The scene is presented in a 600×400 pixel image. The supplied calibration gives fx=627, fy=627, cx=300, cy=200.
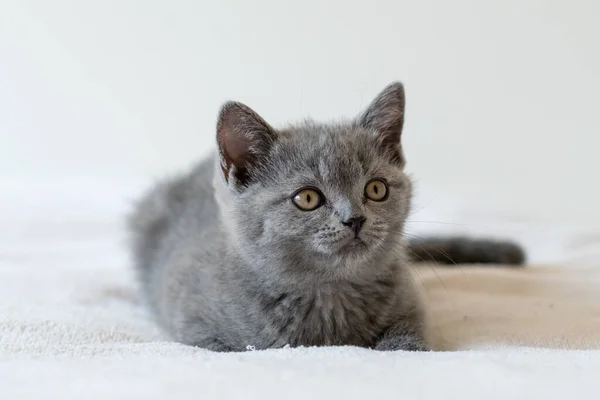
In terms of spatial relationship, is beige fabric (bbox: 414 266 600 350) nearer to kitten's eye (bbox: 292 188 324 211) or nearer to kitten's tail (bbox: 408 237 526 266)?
kitten's tail (bbox: 408 237 526 266)

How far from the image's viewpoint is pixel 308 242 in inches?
39.7

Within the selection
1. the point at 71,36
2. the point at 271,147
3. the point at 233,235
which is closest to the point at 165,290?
the point at 233,235

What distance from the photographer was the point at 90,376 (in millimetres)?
784

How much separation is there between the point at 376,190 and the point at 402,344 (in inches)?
10.4

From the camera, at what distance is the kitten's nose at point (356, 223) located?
0.99 metres

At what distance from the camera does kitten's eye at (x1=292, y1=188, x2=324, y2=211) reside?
1.03m

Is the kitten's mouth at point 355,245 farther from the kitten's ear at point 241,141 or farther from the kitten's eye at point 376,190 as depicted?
the kitten's ear at point 241,141

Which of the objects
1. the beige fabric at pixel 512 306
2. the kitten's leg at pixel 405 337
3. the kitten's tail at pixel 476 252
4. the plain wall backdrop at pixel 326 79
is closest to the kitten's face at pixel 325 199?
the kitten's leg at pixel 405 337

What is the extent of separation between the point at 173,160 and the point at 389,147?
1.34 metres

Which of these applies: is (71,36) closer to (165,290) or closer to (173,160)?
(173,160)

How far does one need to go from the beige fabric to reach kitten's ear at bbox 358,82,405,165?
35cm

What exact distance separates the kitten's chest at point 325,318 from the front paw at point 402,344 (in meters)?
0.03

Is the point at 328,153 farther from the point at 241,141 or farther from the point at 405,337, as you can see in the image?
the point at 405,337

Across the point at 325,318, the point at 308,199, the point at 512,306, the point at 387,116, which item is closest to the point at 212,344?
the point at 325,318
